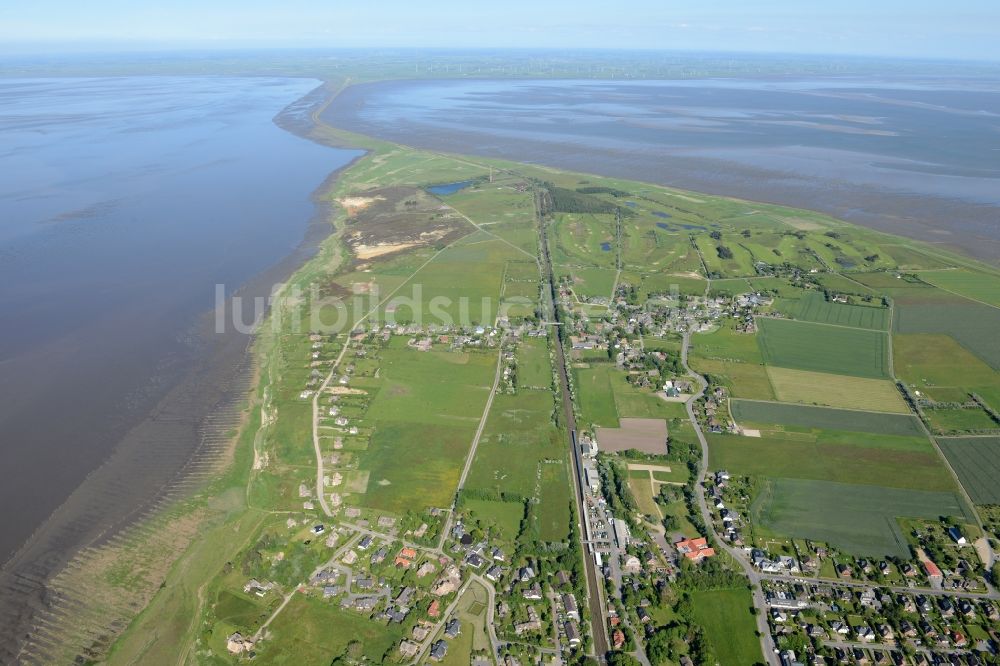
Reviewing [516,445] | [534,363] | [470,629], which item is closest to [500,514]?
[516,445]

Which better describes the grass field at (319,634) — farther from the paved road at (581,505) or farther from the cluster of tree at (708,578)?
the cluster of tree at (708,578)

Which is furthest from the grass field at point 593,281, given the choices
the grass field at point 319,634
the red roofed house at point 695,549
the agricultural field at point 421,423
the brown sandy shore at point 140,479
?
the grass field at point 319,634

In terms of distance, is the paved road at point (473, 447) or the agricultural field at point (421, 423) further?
the agricultural field at point (421, 423)

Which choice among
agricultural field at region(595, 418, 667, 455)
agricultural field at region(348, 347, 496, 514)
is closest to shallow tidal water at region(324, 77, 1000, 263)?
agricultural field at region(595, 418, 667, 455)

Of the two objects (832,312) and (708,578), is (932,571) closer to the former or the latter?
(708,578)

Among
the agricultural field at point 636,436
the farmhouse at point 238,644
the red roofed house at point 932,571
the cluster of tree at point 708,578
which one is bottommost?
the farmhouse at point 238,644

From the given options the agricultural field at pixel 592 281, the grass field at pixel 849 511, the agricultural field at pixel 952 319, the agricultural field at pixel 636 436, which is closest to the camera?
the grass field at pixel 849 511

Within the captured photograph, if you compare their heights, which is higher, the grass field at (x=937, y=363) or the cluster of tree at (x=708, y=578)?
the grass field at (x=937, y=363)
